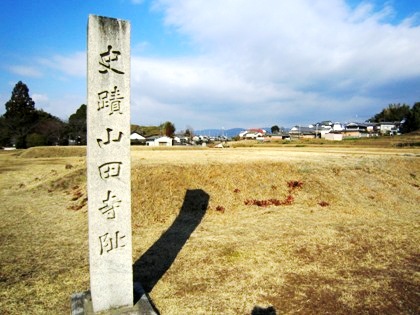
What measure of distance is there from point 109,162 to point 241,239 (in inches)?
206

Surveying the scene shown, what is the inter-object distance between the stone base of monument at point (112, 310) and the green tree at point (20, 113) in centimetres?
6240

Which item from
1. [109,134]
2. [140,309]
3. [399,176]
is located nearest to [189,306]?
[140,309]

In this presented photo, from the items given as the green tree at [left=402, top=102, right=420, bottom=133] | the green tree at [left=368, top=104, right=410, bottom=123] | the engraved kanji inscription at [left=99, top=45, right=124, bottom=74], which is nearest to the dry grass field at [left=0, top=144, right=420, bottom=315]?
the engraved kanji inscription at [left=99, top=45, right=124, bottom=74]

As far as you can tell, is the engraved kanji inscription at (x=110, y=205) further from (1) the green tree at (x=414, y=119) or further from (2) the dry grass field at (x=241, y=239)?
(1) the green tree at (x=414, y=119)

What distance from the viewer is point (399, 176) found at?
16.8 meters

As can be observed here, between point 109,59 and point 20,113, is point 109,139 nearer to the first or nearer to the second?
point 109,59

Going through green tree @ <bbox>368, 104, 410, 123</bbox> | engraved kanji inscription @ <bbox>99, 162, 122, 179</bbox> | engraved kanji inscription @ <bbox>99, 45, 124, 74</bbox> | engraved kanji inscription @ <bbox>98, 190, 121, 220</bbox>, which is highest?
green tree @ <bbox>368, 104, 410, 123</bbox>

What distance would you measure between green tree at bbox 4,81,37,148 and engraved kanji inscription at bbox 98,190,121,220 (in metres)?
62.9

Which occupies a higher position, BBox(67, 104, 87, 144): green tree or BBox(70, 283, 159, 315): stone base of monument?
BBox(67, 104, 87, 144): green tree

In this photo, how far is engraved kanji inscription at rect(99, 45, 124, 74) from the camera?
16.0ft

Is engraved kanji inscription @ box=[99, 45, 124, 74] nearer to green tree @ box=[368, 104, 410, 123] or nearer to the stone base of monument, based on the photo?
the stone base of monument

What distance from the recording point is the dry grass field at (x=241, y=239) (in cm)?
583

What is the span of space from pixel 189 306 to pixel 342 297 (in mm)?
2970

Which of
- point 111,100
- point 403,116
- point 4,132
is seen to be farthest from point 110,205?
point 403,116
